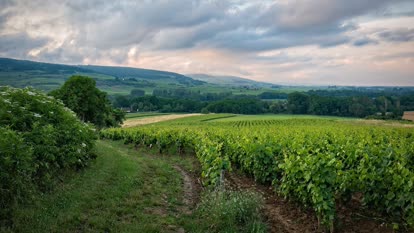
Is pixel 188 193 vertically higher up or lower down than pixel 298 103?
higher up

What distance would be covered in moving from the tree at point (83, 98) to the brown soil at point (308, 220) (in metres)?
42.0

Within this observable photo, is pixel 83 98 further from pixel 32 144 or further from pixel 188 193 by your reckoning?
pixel 32 144

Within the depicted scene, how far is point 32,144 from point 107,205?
283 centimetres

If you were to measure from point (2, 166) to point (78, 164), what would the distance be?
576 cm

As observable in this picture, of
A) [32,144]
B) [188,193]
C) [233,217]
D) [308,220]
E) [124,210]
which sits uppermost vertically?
[32,144]

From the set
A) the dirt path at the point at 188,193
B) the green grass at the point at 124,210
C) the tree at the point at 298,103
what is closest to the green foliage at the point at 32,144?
the green grass at the point at 124,210

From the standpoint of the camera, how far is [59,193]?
943 centimetres

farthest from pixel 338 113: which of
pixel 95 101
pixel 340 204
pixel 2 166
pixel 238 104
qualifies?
pixel 2 166

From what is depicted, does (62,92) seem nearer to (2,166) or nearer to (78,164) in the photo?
(78,164)

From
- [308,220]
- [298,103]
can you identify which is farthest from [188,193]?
[298,103]

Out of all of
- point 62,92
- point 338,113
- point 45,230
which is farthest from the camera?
point 338,113

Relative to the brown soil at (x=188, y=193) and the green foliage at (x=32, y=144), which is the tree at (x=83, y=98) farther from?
the brown soil at (x=188, y=193)

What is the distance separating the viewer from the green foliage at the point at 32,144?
7359mm

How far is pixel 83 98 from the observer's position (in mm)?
48344
